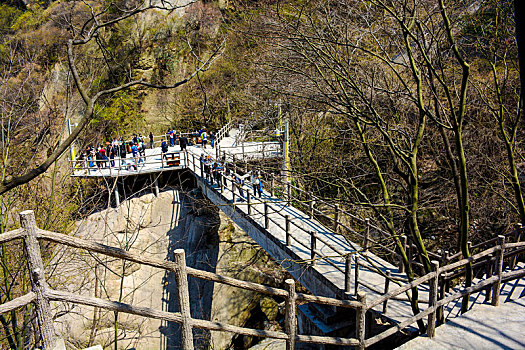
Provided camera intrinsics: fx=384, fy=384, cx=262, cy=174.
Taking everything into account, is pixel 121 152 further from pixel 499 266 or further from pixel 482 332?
pixel 482 332

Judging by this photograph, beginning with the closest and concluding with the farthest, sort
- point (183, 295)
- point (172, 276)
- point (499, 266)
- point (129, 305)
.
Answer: point (129, 305)
point (183, 295)
point (499, 266)
point (172, 276)

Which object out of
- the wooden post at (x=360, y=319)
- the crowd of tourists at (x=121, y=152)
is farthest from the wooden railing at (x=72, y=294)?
the crowd of tourists at (x=121, y=152)

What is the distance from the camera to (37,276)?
269 cm

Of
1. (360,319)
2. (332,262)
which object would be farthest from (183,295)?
(332,262)

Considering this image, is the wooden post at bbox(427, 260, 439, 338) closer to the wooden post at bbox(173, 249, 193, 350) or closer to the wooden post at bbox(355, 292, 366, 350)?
the wooden post at bbox(355, 292, 366, 350)

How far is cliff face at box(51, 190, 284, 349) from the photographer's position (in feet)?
51.0

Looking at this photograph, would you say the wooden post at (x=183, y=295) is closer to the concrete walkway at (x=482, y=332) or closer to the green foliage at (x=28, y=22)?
the concrete walkway at (x=482, y=332)

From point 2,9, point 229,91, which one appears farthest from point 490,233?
point 2,9

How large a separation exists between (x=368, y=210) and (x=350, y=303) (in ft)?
31.5

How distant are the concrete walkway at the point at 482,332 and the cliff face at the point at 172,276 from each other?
34.3ft

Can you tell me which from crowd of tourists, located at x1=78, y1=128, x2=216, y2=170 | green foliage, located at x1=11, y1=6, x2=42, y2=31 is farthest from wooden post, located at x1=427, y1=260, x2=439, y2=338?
green foliage, located at x1=11, y1=6, x2=42, y2=31

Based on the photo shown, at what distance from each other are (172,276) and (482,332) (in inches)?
590

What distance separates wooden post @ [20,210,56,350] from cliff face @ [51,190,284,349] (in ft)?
37.3

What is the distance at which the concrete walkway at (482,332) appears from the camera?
4.80 meters
